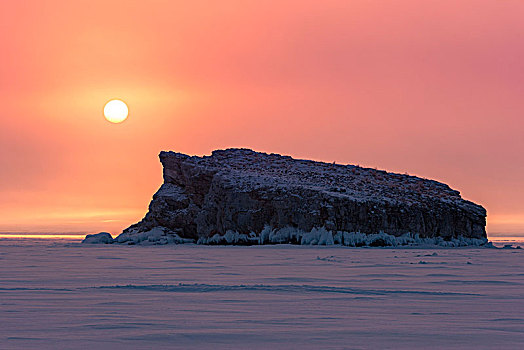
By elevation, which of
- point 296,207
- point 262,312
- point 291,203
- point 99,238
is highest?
point 291,203

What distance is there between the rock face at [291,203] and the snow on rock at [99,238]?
52.4 inches

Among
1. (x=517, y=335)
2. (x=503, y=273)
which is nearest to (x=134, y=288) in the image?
(x=517, y=335)

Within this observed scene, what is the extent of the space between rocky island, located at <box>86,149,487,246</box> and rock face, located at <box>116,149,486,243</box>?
0.08 metres

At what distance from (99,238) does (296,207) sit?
1841 cm

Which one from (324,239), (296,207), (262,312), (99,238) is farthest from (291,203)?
(262,312)

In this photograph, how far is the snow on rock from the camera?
5541cm

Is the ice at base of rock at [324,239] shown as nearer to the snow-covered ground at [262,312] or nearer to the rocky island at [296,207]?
the rocky island at [296,207]

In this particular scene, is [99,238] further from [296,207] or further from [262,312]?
[262,312]

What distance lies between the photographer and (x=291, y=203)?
158ft

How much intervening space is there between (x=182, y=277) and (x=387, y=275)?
459cm

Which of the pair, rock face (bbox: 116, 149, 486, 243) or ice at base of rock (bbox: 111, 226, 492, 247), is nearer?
ice at base of rock (bbox: 111, 226, 492, 247)

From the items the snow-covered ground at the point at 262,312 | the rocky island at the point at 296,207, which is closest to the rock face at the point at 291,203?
the rocky island at the point at 296,207

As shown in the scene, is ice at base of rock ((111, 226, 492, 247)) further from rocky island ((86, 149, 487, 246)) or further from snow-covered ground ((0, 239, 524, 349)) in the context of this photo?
snow-covered ground ((0, 239, 524, 349))

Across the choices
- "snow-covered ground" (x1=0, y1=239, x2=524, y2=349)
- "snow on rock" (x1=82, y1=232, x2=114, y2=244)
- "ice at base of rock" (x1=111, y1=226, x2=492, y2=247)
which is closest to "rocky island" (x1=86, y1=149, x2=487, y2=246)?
"ice at base of rock" (x1=111, y1=226, x2=492, y2=247)
